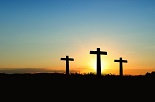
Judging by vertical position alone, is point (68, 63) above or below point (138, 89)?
above

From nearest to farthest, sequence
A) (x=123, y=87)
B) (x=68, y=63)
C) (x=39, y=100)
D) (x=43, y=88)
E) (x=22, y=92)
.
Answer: (x=39, y=100) < (x=22, y=92) < (x=43, y=88) < (x=123, y=87) < (x=68, y=63)

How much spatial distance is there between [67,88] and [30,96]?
3.24 meters

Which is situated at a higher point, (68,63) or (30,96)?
(68,63)

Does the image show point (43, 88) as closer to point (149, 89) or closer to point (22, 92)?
point (22, 92)

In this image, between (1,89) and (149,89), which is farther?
(149,89)

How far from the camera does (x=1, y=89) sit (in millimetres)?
18891

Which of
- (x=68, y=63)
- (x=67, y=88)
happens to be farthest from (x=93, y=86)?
(x=68, y=63)

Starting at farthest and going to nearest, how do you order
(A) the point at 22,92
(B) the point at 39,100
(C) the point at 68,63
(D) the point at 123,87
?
(C) the point at 68,63 → (D) the point at 123,87 → (A) the point at 22,92 → (B) the point at 39,100

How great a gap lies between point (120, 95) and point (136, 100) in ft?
4.76

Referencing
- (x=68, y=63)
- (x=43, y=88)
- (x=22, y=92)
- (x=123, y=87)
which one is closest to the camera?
(x=22, y=92)

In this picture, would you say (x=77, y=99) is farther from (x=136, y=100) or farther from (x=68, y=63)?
(x=68, y=63)

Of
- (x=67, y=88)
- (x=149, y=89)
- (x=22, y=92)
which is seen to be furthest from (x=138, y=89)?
(x=22, y=92)

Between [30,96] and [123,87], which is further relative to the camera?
[123,87]

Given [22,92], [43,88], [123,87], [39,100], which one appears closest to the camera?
[39,100]
